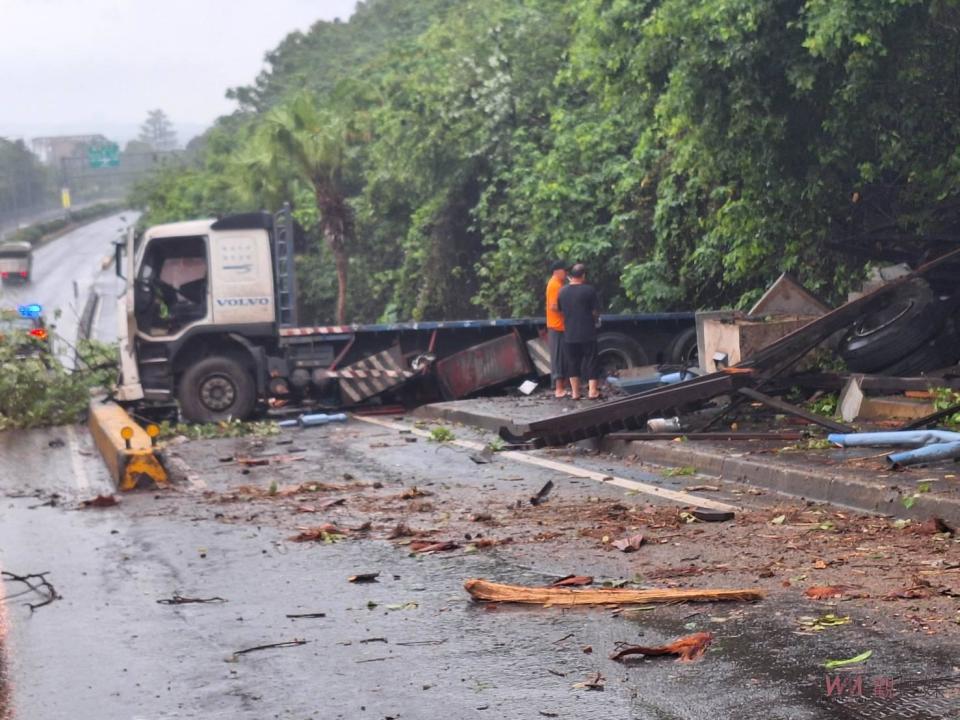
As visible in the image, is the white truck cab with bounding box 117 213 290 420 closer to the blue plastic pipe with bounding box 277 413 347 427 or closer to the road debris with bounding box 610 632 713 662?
the blue plastic pipe with bounding box 277 413 347 427

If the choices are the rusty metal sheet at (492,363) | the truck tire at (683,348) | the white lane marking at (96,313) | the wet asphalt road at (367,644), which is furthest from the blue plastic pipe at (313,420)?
the white lane marking at (96,313)

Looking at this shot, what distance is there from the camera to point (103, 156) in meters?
120

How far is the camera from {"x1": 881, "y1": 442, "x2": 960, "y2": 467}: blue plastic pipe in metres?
9.88

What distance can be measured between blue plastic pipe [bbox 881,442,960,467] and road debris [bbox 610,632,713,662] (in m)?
4.49

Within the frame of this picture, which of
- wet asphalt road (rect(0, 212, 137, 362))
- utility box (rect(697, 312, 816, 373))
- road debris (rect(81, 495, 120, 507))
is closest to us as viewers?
road debris (rect(81, 495, 120, 507))

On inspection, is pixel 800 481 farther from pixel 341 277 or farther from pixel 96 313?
pixel 96 313

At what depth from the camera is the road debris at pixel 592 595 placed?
666 cm

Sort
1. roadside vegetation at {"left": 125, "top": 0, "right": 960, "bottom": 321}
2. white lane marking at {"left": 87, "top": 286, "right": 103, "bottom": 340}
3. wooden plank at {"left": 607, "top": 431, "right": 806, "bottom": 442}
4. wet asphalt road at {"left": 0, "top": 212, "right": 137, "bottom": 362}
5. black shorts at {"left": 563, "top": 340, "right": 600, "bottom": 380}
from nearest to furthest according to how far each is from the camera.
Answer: wooden plank at {"left": 607, "top": 431, "right": 806, "bottom": 442}, roadside vegetation at {"left": 125, "top": 0, "right": 960, "bottom": 321}, black shorts at {"left": 563, "top": 340, "right": 600, "bottom": 380}, wet asphalt road at {"left": 0, "top": 212, "right": 137, "bottom": 362}, white lane marking at {"left": 87, "top": 286, "right": 103, "bottom": 340}

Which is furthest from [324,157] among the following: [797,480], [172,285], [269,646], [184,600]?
[269,646]

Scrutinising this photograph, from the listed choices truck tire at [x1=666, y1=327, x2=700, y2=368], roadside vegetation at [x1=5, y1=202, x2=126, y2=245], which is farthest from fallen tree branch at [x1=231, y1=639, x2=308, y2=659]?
roadside vegetation at [x1=5, y1=202, x2=126, y2=245]

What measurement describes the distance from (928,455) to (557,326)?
8807mm

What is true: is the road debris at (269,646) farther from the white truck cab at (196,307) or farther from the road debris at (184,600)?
the white truck cab at (196,307)

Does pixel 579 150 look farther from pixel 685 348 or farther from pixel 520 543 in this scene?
pixel 520 543

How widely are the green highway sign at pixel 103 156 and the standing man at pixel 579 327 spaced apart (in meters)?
108
